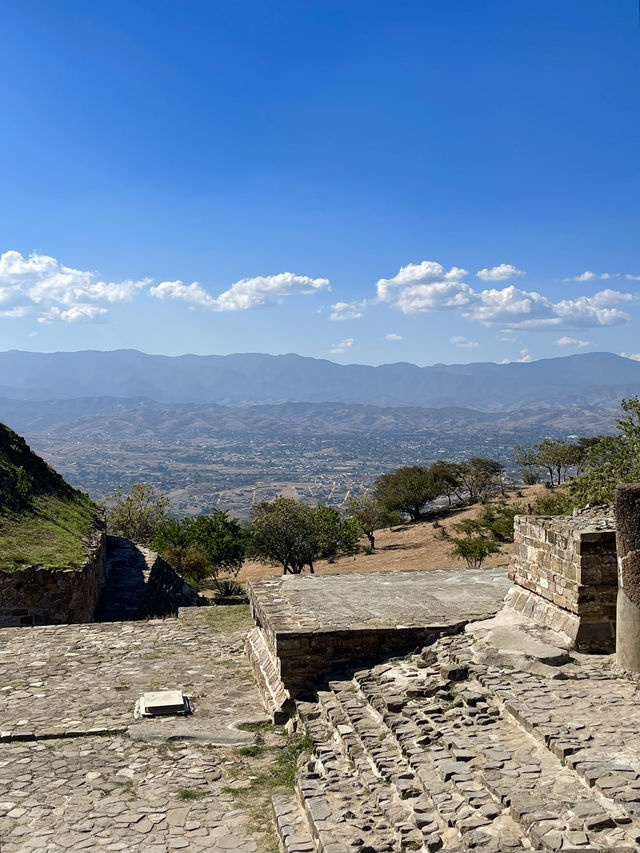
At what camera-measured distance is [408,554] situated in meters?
39.1

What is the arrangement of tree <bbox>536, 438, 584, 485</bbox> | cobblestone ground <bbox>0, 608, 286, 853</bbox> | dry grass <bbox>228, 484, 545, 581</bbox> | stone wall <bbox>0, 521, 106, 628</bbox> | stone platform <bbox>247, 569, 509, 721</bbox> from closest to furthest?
cobblestone ground <bbox>0, 608, 286, 853</bbox> → stone platform <bbox>247, 569, 509, 721</bbox> → stone wall <bbox>0, 521, 106, 628</bbox> → dry grass <bbox>228, 484, 545, 581</bbox> → tree <bbox>536, 438, 584, 485</bbox>

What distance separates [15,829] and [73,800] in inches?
25.1

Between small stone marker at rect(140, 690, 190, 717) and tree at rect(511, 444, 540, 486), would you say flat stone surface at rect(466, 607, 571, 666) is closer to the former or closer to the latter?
small stone marker at rect(140, 690, 190, 717)

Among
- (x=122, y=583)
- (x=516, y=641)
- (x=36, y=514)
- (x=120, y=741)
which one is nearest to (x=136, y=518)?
(x=122, y=583)

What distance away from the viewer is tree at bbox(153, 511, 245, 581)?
28.9m

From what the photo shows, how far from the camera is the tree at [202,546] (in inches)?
1137

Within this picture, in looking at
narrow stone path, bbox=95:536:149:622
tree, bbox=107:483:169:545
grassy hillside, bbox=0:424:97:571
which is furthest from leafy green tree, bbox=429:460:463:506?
grassy hillside, bbox=0:424:97:571

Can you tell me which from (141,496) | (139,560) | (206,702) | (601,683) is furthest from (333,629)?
(141,496)

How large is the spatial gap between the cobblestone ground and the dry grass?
67.7 ft

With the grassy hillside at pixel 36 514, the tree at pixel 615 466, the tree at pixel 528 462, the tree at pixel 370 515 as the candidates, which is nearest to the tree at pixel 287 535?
the grassy hillside at pixel 36 514

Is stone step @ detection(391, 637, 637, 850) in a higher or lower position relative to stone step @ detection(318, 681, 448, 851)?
higher

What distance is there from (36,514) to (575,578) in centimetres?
1445

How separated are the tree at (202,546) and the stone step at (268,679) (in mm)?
18278

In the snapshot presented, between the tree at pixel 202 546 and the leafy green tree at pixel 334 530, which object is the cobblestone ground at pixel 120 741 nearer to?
the tree at pixel 202 546
